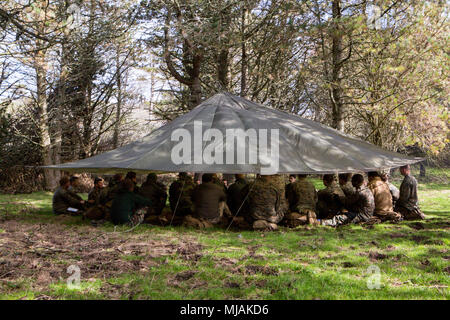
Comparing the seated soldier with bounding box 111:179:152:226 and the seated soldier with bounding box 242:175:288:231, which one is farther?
the seated soldier with bounding box 111:179:152:226

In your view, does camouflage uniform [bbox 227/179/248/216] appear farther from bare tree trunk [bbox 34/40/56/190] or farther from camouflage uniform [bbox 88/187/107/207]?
bare tree trunk [bbox 34/40/56/190]

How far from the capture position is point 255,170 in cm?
664

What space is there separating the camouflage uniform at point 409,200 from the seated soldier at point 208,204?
435 centimetres

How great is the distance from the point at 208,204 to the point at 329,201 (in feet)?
9.91

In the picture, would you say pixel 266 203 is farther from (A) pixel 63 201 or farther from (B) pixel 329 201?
(A) pixel 63 201

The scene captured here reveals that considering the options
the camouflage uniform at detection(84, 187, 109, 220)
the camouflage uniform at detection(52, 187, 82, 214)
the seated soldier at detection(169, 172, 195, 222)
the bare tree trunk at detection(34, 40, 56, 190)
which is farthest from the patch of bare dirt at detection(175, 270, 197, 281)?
the bare tree trunk at detection(34, 40, 56, 190)

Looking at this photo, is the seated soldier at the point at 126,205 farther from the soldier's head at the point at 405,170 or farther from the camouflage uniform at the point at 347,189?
the soldier's head at the point at 405,170

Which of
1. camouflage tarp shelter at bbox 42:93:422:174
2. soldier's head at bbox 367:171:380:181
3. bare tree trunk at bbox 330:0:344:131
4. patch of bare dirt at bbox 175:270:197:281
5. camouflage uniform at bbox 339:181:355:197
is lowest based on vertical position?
patch of bare dirt at bbox 175:270:197:281

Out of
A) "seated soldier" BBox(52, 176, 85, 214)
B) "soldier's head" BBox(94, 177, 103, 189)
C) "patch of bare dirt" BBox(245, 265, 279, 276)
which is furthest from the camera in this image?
"soldier's head" BBox(94, 177, 103, 189)

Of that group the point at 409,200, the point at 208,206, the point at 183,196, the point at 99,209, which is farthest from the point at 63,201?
the point at 409,200

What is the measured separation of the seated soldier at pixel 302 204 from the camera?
25.6ft

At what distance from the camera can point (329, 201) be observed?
861 cm

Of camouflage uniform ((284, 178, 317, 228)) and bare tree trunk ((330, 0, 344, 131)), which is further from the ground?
bare tree trunk ((330, 0, 344, 131))

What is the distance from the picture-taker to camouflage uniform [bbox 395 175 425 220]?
328 inches
